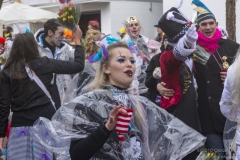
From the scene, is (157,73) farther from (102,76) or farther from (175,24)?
(102,76)

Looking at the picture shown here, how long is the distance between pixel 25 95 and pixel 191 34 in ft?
6.77

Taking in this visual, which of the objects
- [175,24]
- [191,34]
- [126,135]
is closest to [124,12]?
[175,24]

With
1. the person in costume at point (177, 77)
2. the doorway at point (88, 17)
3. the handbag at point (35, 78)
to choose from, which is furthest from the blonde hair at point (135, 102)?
the doorway at point (88, 17)

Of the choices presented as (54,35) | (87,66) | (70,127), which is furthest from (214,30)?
(54,35)

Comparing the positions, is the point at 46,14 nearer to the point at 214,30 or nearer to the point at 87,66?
the point at 87,66

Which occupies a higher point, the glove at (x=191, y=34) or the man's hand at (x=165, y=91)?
the glove at (x=191, y=34)

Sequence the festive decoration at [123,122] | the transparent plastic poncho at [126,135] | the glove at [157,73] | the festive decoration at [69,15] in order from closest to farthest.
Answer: the festive decoration at [123,122]
the transparent plastic poncho at [126,135]
the glove at [157,73]
the festive decoration at [69,15]

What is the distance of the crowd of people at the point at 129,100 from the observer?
311 centimetres

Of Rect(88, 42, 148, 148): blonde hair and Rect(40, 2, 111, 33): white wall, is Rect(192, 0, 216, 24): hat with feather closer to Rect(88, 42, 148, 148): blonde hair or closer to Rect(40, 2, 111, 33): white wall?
Rect(88, 42, 148, 148): blonde hair

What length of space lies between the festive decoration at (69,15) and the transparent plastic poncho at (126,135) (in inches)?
90.6

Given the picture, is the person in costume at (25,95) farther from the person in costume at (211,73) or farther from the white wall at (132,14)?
the white wall at (132,14)

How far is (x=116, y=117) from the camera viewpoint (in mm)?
2873

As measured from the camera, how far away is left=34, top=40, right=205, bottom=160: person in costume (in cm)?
296

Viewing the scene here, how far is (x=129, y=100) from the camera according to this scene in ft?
10.6
